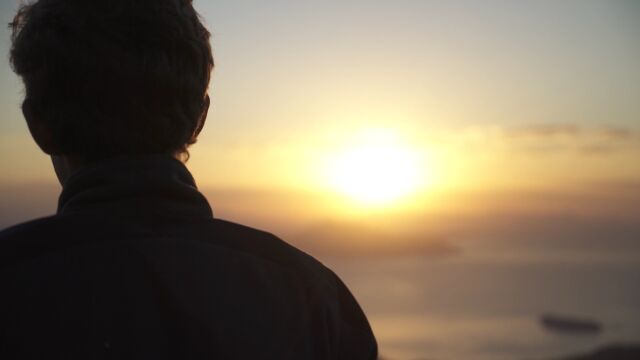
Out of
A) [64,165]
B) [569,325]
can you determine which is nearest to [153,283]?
[64,165]

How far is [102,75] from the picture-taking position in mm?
1156

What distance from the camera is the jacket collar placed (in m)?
1.07

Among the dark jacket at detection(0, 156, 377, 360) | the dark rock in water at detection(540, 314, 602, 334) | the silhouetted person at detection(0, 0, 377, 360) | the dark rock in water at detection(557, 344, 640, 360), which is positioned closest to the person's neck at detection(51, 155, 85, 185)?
the silhouetted person at detection(0, 0, 377, 360)

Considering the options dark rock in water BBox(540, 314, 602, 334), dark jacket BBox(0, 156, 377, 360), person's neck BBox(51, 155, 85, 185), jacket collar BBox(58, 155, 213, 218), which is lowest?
dark jacket BBox(0, 156, 377, 360)

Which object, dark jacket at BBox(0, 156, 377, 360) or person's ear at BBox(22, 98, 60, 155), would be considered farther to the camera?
person's ear at BBox(22, 98, 60, 155)

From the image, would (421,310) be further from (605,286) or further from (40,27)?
(40,27)

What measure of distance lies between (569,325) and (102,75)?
2392 cm

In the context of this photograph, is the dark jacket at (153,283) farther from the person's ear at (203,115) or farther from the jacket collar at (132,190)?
the person's ear at (203,115)

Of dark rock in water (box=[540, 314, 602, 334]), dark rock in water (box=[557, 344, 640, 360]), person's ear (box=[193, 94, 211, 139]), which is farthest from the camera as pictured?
dark rock in water (box=[540, 314, 602, 334])

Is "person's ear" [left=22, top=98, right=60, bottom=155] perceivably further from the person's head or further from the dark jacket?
the dark jacket

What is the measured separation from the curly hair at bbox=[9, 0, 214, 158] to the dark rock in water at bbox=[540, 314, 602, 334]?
70.4 feet

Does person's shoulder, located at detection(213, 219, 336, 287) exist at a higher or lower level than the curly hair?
lower

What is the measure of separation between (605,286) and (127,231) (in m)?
31.0

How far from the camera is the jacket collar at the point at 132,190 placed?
1073 mm
